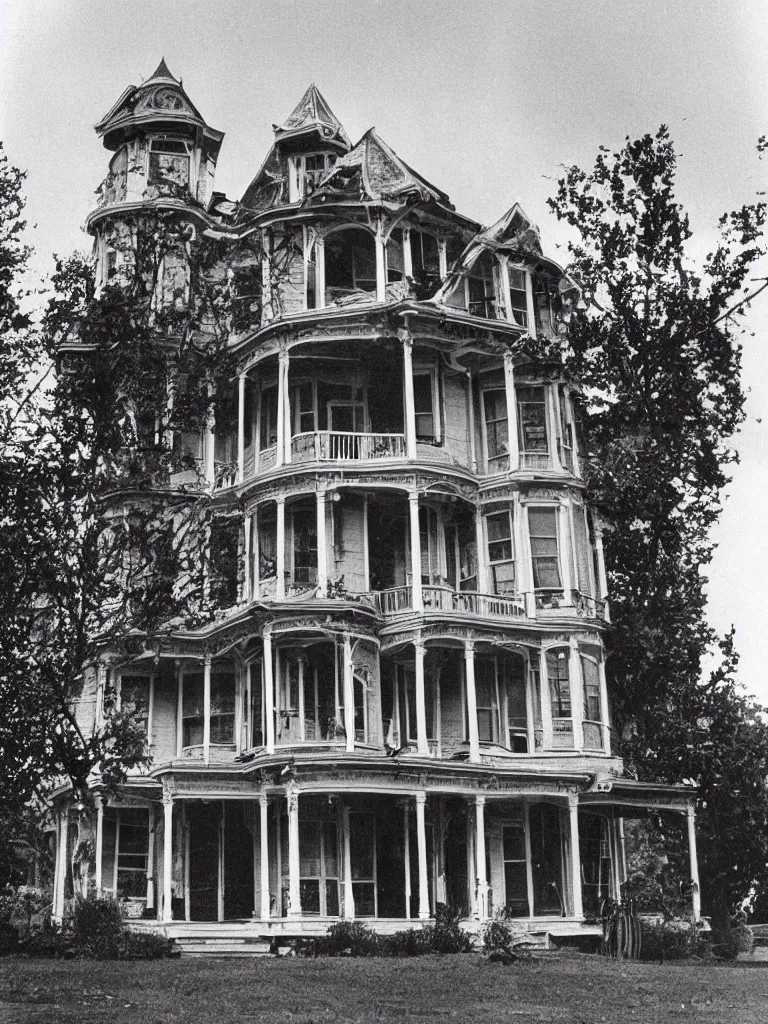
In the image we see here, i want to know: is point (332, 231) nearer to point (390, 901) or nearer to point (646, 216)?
point (646, 216)

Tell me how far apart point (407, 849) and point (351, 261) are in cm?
1733

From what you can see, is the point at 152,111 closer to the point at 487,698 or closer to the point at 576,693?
the point at 487,698

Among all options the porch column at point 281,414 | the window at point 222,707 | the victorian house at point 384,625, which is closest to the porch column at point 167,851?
the victorian house at point 384,625

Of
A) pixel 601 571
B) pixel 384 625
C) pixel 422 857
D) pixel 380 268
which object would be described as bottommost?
pixel 422 857

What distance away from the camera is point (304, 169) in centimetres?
4653

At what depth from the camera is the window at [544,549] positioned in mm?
40188

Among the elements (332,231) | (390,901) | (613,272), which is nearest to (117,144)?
(332,231)

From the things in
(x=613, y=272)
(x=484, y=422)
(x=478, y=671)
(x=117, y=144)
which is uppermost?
(x=117, y=144)

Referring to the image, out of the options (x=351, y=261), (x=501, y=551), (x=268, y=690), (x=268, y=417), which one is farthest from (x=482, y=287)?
(x=268, y=690)

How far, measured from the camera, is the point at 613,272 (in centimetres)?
3838

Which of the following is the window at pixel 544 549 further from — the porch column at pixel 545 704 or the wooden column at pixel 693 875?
the wooden column at pixel 693 875

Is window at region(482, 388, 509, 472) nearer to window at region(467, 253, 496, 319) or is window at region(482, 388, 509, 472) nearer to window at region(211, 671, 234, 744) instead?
window at region(467, 253, 496, 319)

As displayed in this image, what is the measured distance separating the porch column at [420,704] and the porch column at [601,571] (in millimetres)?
6141

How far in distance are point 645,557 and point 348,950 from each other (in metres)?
16.2
